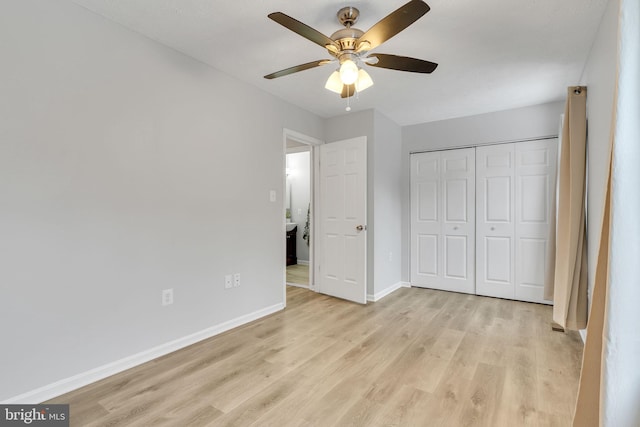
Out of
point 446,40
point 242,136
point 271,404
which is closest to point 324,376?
point 271,404

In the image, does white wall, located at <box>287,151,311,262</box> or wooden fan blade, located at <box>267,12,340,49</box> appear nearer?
wooden fan blade, located at <box>267,12,340,49</box>

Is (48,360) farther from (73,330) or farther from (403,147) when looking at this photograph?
(403,147)

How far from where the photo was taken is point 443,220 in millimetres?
4449

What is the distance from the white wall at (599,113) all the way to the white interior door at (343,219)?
81.7 inches

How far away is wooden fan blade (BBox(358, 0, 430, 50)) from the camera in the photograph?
1493 millimetres

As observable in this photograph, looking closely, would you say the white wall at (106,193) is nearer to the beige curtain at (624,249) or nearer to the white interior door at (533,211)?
the beige curtain at (624,249)

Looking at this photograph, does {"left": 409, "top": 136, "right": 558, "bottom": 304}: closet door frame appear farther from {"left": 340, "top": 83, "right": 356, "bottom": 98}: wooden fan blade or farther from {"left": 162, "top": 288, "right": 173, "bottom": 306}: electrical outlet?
{"left": 162, "top": 288, "right": 173, "bottom": 306}: electrical outlet

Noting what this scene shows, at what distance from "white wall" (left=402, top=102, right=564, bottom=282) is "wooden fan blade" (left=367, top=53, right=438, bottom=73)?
254 cm

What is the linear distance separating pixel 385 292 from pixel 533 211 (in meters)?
2.08

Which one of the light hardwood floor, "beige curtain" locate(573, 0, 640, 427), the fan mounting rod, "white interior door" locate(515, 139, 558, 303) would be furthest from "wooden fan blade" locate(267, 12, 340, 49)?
"white interior door" locate(515, 139, 558, 303)

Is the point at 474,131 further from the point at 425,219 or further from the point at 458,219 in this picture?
the point at 425,219

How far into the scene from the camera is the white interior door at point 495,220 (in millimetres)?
4004

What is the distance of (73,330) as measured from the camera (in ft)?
6.52

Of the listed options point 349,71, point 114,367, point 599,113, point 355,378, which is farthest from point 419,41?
point 114,367
